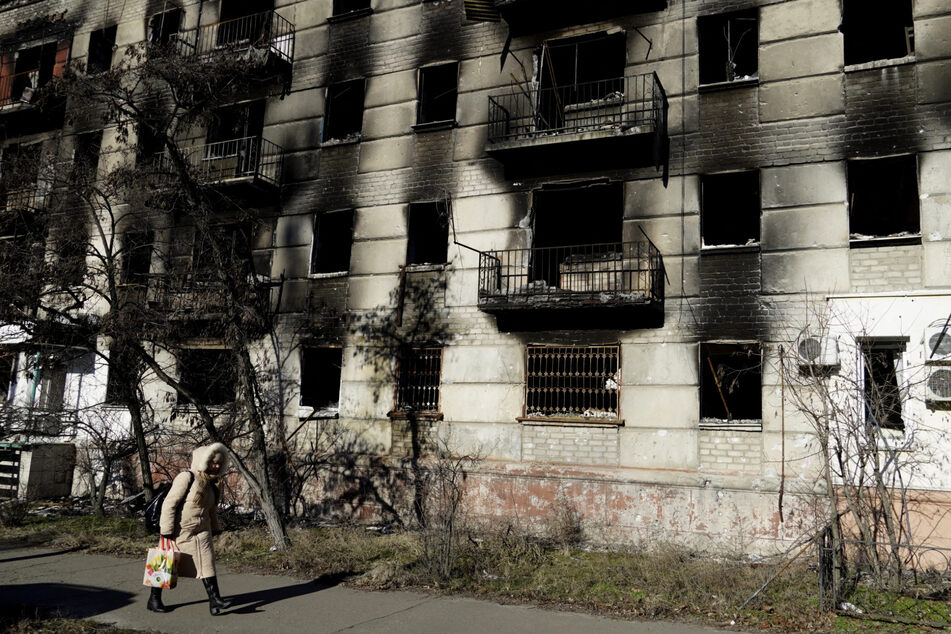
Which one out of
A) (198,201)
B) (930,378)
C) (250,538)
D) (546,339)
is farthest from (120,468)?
(930,378)

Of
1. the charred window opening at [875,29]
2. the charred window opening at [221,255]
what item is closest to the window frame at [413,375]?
the charred window opening at [221,255]

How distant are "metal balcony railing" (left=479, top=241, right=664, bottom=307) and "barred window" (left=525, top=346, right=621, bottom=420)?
108 cm

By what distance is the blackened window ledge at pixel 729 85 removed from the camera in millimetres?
12633

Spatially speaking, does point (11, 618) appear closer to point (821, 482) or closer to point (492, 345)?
point (492, 345)

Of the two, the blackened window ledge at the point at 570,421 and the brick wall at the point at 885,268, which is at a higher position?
the brick wall at the point at 885,268

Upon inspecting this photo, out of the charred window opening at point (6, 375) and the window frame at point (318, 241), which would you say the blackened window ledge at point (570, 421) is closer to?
the window frame at point (318, 241)

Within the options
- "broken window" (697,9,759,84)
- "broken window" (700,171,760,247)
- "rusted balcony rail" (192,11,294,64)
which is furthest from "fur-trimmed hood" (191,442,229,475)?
"rusted balcony rail" (192,11,294,64)

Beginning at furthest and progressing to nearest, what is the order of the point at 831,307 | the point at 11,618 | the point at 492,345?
the point at 492,345, the point at 831,307, the point at 11,618

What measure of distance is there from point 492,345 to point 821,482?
6143mm

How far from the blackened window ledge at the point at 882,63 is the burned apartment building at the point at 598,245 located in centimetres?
4

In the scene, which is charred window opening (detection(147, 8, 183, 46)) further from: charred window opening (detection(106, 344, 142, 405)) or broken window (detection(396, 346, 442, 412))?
broken window (detection(396, 346, 442, 412))

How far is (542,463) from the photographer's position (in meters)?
13.1

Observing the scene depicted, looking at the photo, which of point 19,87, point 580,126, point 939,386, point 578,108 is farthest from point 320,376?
point 19,87

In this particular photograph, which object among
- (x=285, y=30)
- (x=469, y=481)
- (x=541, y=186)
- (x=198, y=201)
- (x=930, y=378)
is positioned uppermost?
(x=285, y=30)
